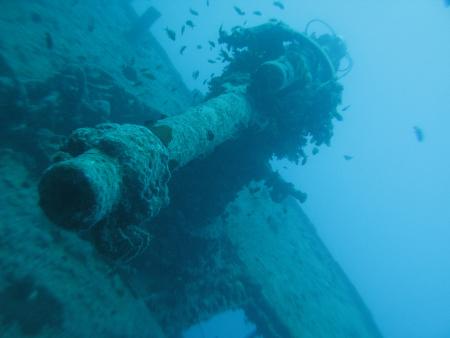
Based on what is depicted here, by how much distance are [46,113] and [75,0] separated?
749 cm

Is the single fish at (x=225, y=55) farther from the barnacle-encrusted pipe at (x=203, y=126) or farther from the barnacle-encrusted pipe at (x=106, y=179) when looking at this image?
the barnacle-encrusted pipe at (x=106, y=179)

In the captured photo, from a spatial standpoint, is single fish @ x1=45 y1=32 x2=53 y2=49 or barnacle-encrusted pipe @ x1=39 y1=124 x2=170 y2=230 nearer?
barnacle-encrusted pipe @ x1=39 y1=124 x2=170 y2=230

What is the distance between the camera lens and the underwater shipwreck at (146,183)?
3.28 meters

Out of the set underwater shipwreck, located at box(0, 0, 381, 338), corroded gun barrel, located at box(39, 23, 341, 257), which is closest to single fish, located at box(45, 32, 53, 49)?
underwater shipwreck, located at box(0, 0, 381, 338)

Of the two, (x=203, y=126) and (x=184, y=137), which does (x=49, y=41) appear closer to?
Result: (x=203, y=126)

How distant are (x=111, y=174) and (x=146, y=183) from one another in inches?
17.5

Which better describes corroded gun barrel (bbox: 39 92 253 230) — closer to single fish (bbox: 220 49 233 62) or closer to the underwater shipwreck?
the underwater shipwreck

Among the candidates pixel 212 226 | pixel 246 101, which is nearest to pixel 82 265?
pixel 212 226

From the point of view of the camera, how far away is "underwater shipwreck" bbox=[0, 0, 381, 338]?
328 centimetres

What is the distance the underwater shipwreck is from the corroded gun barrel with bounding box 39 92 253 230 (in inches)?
0.5

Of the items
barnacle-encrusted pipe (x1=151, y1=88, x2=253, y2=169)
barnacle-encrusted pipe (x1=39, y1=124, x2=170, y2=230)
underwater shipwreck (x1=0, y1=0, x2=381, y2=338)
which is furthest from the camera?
barnacle-encrusted pipe (x1=151, y1=88, x2=253, y2=169)

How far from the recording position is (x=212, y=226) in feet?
28.4

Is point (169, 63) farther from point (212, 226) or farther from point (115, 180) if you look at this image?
point (115, 180)

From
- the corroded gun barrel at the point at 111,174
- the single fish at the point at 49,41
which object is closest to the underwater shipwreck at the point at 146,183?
the corroded gun barrel at the point at 111,174
